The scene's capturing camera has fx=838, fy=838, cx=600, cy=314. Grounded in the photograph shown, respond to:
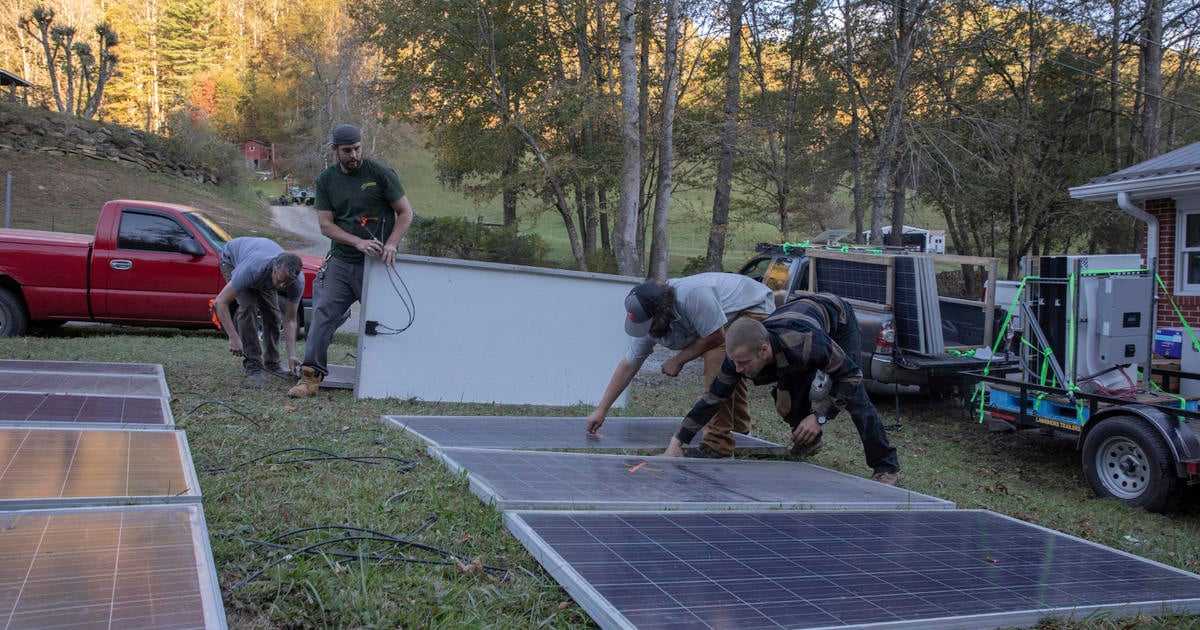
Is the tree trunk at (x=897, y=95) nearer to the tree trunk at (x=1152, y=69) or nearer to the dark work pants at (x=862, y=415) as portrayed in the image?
the tree trunk at (x=1152, y=69)

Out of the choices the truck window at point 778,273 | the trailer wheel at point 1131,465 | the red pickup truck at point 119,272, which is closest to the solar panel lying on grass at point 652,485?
the trailer wheel at point 1131,465

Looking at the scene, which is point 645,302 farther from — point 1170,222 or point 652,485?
point 1170,222

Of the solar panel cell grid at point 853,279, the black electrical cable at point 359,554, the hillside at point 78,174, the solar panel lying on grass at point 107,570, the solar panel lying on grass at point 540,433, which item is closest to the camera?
the solar panel lying on grass at point 107,570

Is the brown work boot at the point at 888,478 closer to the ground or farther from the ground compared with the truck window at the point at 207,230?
closer to the ground

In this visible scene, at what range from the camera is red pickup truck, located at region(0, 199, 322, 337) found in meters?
10.8

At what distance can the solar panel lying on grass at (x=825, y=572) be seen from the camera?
2.69m

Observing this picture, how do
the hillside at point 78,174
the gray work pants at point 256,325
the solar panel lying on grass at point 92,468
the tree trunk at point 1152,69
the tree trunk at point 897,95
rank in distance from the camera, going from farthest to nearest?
the hillside at point 78,174 → the tree trunk at point 1152,69 → the tree trunk at point 897,95 → the gray work pants at point 256,325 → the solar panel lying on grass at point 92,468

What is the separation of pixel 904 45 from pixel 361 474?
17.8 m

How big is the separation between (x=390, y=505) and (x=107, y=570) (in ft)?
4.53

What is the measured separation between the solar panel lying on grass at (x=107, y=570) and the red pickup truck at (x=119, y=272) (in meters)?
9.40

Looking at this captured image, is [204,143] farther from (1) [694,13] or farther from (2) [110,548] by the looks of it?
(2) [110,548]

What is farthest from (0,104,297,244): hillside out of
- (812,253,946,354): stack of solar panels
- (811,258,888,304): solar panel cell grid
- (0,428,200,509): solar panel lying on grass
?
(0,428,200,509): solar panel lying on grass

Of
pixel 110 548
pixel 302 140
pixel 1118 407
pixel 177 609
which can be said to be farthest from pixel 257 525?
pixel 302 140

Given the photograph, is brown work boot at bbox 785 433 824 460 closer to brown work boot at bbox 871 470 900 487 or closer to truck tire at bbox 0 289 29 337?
brown work boot at bbox 871 470 900 487
